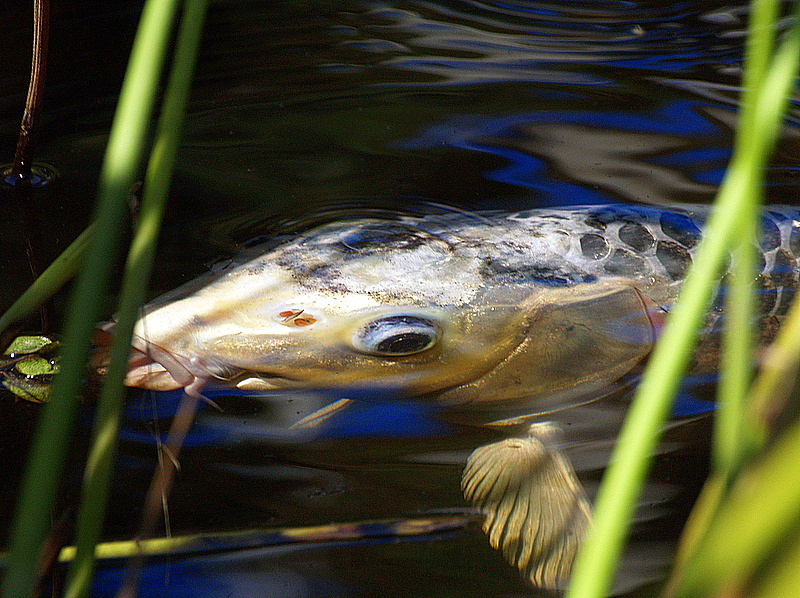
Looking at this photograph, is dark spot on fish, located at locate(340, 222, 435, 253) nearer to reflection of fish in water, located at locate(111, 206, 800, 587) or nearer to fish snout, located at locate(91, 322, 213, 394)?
reflection of fish in water, located at locate(111, 206, 800, 587)

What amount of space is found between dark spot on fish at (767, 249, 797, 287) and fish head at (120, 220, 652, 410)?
0.38 meters

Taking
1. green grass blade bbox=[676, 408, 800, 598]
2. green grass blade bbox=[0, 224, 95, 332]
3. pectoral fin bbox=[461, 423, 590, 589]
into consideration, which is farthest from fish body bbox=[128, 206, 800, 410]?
green grass blade bbox=[676, 408, 800, 598]

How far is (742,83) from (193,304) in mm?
2271

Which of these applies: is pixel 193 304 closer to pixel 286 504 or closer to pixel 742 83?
pixel 286 504

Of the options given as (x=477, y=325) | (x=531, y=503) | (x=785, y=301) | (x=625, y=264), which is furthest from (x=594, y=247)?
(x=531, y=503)

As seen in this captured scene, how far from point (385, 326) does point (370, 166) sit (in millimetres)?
997

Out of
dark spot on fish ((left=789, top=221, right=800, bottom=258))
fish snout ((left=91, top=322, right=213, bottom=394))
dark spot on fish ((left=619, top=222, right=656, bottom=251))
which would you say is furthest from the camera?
dark spot on fish ((left=789, top=221, right=800, bottom=258))

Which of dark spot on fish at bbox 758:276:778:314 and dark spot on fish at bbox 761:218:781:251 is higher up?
dark spot on fish at bbox 761:218:781:251

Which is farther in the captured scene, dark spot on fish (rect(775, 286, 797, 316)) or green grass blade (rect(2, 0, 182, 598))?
dark spot on fish (rect(775, 286, 797, 316))

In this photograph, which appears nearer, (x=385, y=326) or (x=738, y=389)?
(x=738, y=389)

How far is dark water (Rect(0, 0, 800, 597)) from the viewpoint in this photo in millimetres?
1122

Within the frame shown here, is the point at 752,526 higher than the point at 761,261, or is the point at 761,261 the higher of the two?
the point at 752,526

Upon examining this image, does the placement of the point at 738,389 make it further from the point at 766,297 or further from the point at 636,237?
the point at 766,297

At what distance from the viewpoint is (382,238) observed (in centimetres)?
150
